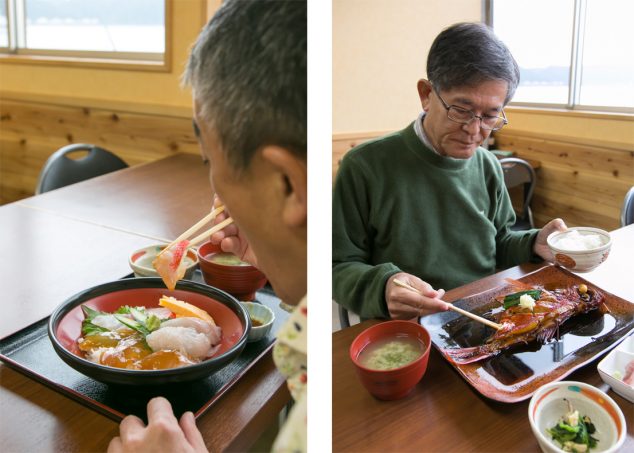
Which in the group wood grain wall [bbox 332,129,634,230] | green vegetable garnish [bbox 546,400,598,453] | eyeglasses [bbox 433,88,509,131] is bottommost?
green vegetable garnish [bbox 546,400,598,453]

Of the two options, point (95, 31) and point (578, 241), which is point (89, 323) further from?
point (578, 241)

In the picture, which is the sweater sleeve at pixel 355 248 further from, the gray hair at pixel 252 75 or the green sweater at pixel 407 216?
the gray hair at pixel 252 75

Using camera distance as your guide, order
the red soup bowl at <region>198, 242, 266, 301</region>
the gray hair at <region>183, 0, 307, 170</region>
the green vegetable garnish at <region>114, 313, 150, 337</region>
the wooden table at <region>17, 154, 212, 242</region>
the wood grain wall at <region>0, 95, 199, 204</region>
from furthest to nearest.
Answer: the wooden table at <region>17, 154, 212, 242</region>, the wood grain wall at <region>0, 95, 199, 204</region>, the red soup bowl at <region>198, 242, 266, 301</region>, the green vegetable garnish at <region>114, 313, 150, 337</region>, the gray hair at <region>183, 0, 307, 170</region>

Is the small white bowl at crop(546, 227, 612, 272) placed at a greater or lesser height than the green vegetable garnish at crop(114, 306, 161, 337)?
greater

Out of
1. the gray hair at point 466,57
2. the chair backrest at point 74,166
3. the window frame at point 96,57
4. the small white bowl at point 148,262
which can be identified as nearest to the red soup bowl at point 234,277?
the small white bowl at point 148,262

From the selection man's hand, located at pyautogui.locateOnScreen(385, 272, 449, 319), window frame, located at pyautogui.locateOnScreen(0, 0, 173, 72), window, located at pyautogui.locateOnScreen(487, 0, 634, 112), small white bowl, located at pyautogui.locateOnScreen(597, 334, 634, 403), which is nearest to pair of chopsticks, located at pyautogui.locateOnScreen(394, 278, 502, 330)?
man's hand, located at pyautogui.locateOnScreen(385, 272, 449, 319)

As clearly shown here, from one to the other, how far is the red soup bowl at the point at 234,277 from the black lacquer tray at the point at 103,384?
0.12 metres

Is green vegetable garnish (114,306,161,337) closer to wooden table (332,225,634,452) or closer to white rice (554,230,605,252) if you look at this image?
wooden table (332,225,634,452)

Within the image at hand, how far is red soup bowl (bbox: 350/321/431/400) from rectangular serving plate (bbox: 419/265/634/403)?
0.04 meters

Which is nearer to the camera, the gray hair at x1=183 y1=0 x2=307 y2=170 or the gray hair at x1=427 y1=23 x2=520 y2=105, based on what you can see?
the gray hair at x1=183 y1=0 x2=307 y2=170

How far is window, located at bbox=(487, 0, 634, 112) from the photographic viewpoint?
0.51 meters

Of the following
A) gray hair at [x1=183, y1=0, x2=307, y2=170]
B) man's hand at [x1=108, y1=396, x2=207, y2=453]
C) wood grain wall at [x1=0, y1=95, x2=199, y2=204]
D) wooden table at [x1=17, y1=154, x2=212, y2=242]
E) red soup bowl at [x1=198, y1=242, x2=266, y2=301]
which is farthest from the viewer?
wooden table at [x1=17, y1=154, x2=212, y2=242]

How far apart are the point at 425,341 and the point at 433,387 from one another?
5 centimetres

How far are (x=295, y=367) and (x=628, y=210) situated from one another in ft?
1.62
